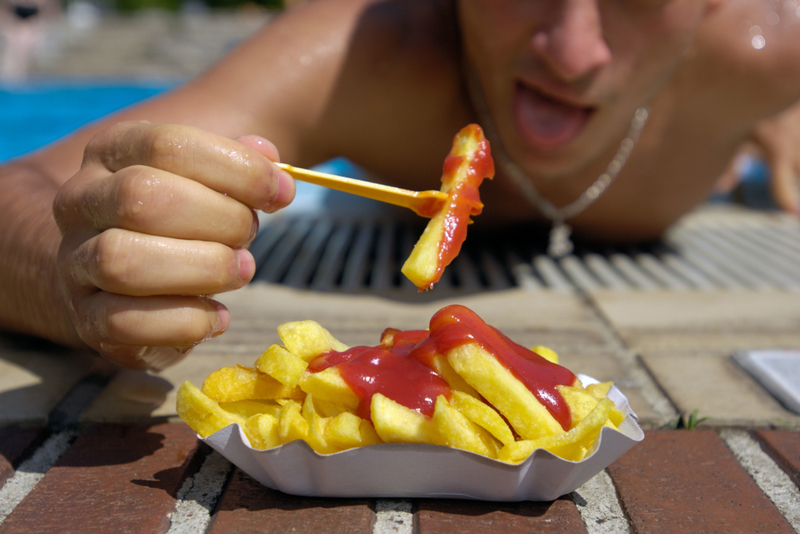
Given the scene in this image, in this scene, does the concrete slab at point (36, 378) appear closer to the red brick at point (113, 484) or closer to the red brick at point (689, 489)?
the red brick at point (113, 484)

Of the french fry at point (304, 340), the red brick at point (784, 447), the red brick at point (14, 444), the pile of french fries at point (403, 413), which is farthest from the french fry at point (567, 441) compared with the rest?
the red brick at point (14, 444)

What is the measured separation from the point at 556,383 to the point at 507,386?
14cm

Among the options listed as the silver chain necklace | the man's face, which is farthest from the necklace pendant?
the man's face

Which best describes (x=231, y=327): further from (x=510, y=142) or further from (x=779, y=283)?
(x=779, y=283)

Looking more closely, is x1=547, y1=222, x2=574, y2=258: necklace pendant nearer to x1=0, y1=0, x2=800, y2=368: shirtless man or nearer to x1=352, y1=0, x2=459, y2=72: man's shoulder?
x1=0, y1=0, x2=800, y2=368: shirtless man

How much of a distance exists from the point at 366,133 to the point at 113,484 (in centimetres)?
144

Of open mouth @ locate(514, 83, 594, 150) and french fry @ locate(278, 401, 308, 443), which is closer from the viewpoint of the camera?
french fry @ locate(278, 401, 308, 443)

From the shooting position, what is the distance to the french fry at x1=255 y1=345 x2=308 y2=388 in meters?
0.89

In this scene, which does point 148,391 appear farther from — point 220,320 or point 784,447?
point 784,447

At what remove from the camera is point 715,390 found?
52.0 inches

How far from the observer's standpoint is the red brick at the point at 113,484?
2.83 ft

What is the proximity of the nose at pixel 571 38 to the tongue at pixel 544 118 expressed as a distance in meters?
0.17

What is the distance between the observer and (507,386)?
83 cm

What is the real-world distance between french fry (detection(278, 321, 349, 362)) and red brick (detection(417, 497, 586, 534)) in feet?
0.89
